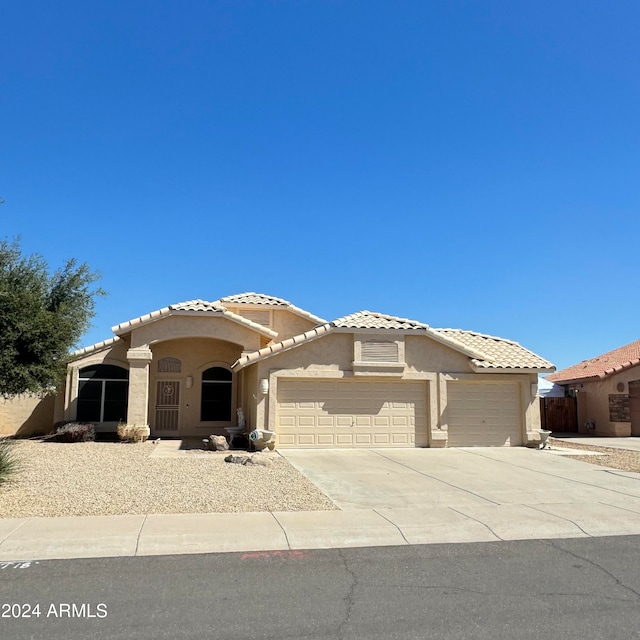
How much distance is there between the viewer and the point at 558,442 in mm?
22062

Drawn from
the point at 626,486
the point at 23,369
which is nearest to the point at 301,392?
the point at 23,369

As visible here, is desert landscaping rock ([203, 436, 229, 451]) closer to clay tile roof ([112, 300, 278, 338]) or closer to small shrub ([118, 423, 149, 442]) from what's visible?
small shrub ([118, 423, 149, 442])

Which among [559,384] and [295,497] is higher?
[559,384]

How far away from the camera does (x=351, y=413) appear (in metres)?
18.4

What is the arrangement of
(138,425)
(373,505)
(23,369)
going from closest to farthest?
(373,505)
(23,369)
(138,425)

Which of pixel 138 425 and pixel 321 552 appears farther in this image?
pixel 138 425

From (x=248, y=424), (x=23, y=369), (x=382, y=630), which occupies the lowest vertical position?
(x=382, y=630)

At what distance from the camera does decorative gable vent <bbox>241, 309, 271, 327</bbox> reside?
79.8 ft

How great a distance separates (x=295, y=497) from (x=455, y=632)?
563 centimetres

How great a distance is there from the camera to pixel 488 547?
297 inches

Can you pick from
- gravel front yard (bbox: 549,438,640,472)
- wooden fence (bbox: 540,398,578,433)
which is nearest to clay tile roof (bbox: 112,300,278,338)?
gravel front yard (bbox: 549,438,640,472)

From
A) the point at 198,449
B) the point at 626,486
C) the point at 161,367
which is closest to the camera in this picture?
the point at 626,486

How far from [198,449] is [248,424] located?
2.22m

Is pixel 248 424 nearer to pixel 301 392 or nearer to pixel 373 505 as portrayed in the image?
pixel 301 392
